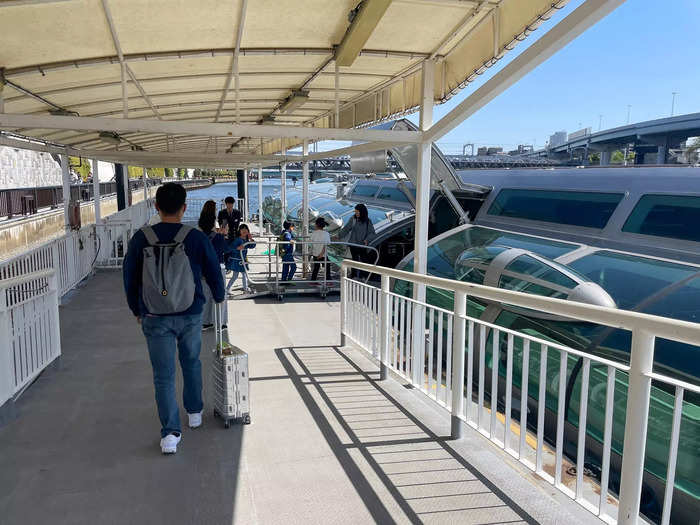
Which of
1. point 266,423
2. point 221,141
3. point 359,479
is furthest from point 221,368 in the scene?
point 221,141

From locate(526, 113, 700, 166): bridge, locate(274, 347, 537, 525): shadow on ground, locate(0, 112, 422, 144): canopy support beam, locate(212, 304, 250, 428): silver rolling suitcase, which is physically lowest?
locate(274, 347, 537, 525): shadow on ground

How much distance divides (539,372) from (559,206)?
167 inches

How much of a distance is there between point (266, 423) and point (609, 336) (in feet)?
9.48

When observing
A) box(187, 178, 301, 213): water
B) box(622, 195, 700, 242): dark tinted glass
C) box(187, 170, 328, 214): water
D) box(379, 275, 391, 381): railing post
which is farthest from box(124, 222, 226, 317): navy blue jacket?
box(187, 178, 301, 213): water

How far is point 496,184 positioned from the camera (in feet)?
30.7

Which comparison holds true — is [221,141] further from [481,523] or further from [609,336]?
[481,523]

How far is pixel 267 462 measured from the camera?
3342mm

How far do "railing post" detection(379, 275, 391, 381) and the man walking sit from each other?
171 centimetres

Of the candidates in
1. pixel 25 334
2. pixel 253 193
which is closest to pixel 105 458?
pixel 25 334

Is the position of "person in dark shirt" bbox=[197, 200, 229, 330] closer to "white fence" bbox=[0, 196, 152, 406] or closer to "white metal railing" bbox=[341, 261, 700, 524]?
"white metal railing" bbox=[341, 261, 700, 524]

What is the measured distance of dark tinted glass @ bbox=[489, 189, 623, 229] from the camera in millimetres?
6633

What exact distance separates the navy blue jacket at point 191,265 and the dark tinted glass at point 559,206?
4966 millimetres

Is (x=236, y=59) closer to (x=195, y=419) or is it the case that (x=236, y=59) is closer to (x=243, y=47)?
(x=243, y=47)

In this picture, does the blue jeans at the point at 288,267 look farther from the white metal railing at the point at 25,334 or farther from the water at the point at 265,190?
the water at the point at 265,190
